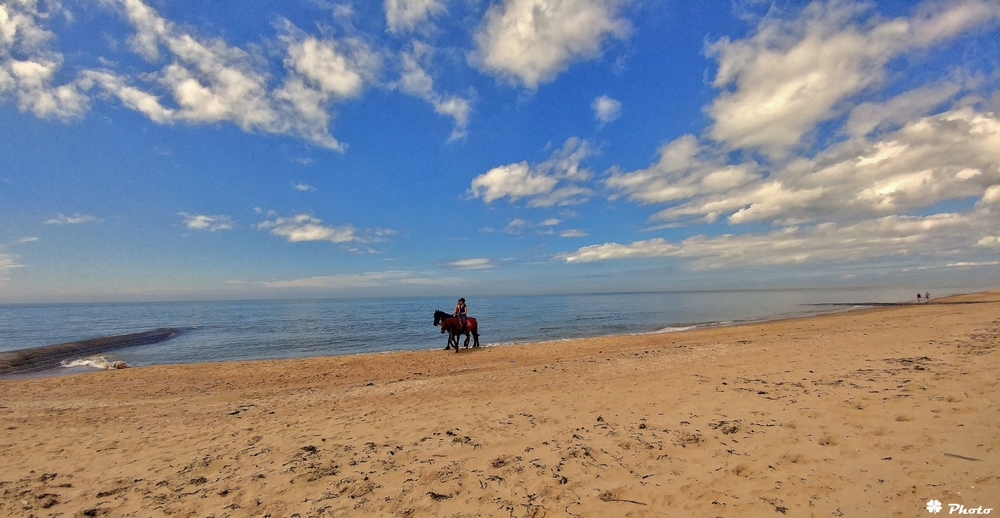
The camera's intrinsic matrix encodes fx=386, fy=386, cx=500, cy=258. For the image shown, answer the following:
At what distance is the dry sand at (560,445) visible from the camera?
180 inches

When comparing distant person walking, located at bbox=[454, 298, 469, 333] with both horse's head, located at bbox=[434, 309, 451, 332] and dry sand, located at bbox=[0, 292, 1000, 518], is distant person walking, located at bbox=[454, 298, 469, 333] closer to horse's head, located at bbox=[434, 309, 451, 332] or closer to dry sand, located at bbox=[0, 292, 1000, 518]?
horse's head, located at bbox=[434, 309, 451, 332]

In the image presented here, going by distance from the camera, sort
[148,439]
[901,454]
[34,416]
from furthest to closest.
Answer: [34,416], [148,439], [901,454]

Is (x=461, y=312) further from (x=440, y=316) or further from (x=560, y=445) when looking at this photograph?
(x=560, y=445)

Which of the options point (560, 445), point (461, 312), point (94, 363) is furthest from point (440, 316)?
point (94, 363)

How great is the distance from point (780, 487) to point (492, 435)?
4149 millimetres

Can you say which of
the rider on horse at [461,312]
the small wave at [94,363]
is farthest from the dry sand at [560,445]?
the small wave at [94,363]

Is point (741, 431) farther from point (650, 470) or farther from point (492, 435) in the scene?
point (492, 435)

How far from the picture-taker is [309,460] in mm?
6223

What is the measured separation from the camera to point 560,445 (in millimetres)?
6188

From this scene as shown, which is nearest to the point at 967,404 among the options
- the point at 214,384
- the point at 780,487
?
the point at 780,487

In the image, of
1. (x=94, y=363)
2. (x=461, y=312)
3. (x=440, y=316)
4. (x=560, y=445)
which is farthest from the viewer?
(x=440, y=316)

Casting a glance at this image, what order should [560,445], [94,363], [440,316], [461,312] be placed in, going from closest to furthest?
1. [560,445]
2. [461,312]
3. [94,363]
4. [440,316]

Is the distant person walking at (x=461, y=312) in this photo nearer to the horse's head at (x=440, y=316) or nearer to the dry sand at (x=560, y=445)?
the horse's head at (x=440, y=316)

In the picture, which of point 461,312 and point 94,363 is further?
point 94,363
